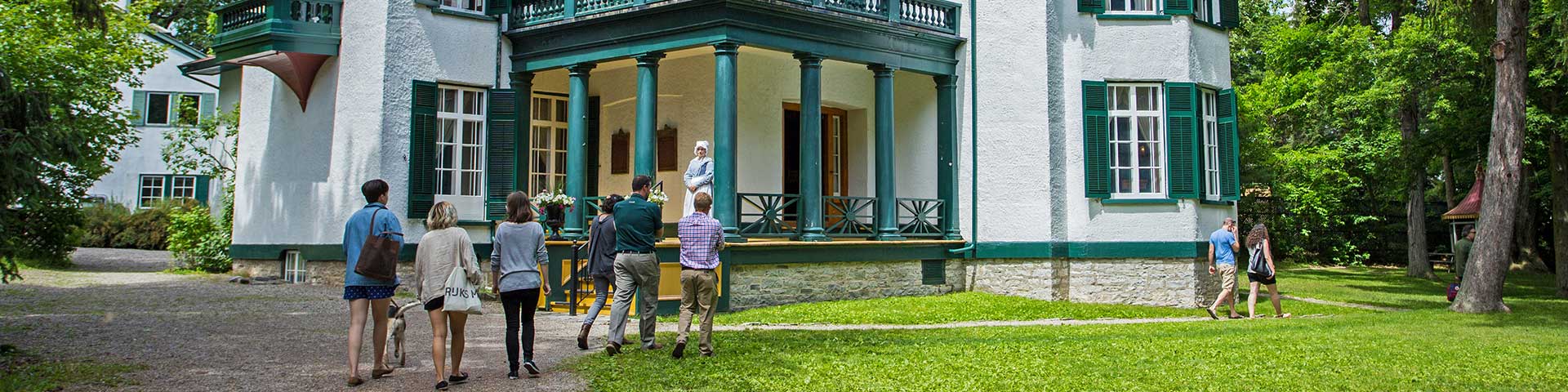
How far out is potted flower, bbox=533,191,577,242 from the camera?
1469cm

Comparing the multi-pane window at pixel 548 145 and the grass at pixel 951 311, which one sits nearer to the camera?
the grass at pixel 951 311

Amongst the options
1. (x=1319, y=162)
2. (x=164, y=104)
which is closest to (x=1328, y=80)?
(x=1319, y=162)

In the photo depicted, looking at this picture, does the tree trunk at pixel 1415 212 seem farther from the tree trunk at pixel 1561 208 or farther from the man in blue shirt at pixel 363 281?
the man in blue shirt at pixel 363 281

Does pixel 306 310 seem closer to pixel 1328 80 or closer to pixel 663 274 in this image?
pixel 663 274

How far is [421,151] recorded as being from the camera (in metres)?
15.6

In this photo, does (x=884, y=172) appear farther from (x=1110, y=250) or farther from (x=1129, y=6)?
(x=1129, y=6)

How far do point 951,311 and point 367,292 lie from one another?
8.68 metres

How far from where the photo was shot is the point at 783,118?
17.9 m

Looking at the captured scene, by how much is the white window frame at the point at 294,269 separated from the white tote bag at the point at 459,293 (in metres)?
10.3

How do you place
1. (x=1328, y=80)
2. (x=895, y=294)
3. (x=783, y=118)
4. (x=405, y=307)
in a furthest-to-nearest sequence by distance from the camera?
(x=1328, y=80) → (x=783, y=118) → (x=895, y=294) → (x=405, y=307)

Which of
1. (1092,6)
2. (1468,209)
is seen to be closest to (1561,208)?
(1092,6)

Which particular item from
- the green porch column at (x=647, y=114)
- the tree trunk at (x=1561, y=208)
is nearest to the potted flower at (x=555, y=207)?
the green porch column at (x=647, y=114)

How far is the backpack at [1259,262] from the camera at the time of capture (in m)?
14.2

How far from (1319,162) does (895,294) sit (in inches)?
711
